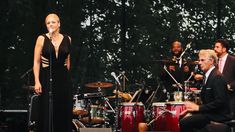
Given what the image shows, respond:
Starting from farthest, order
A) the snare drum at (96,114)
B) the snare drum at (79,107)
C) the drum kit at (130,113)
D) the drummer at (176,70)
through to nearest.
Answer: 1. the snare drum at (96,114)
2. the snare drum at (79,107)
3. the drummer at (176,70)
4. the drum kit at (130,113)

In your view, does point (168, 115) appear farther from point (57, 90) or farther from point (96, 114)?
point (57, 90)

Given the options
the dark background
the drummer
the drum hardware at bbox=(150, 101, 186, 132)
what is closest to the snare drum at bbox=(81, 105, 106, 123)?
the drum hardware at bbox=(150, 101, 186, 132)

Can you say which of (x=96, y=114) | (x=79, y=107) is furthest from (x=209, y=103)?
(x=96, y=114)

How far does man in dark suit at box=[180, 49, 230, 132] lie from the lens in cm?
780

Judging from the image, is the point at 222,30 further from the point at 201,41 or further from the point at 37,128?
the point at 37,128

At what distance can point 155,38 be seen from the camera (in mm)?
18812

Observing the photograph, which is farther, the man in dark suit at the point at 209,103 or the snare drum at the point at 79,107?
the snare drum at the point at 79,107

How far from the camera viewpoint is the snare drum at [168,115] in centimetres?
1131

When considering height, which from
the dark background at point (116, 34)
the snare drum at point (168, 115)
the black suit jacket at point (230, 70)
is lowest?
the snare drum at point (168, 115)

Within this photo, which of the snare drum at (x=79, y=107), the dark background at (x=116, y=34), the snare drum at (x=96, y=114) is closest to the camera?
the snare drum at (x=79, y=107)

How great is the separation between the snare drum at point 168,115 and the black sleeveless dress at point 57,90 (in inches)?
151

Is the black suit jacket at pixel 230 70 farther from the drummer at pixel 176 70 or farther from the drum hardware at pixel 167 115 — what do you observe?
the drummer at pixel 176 70

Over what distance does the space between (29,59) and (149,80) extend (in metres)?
3.77

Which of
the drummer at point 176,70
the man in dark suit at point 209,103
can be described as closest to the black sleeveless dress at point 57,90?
the man in dark suit at point 209,103
